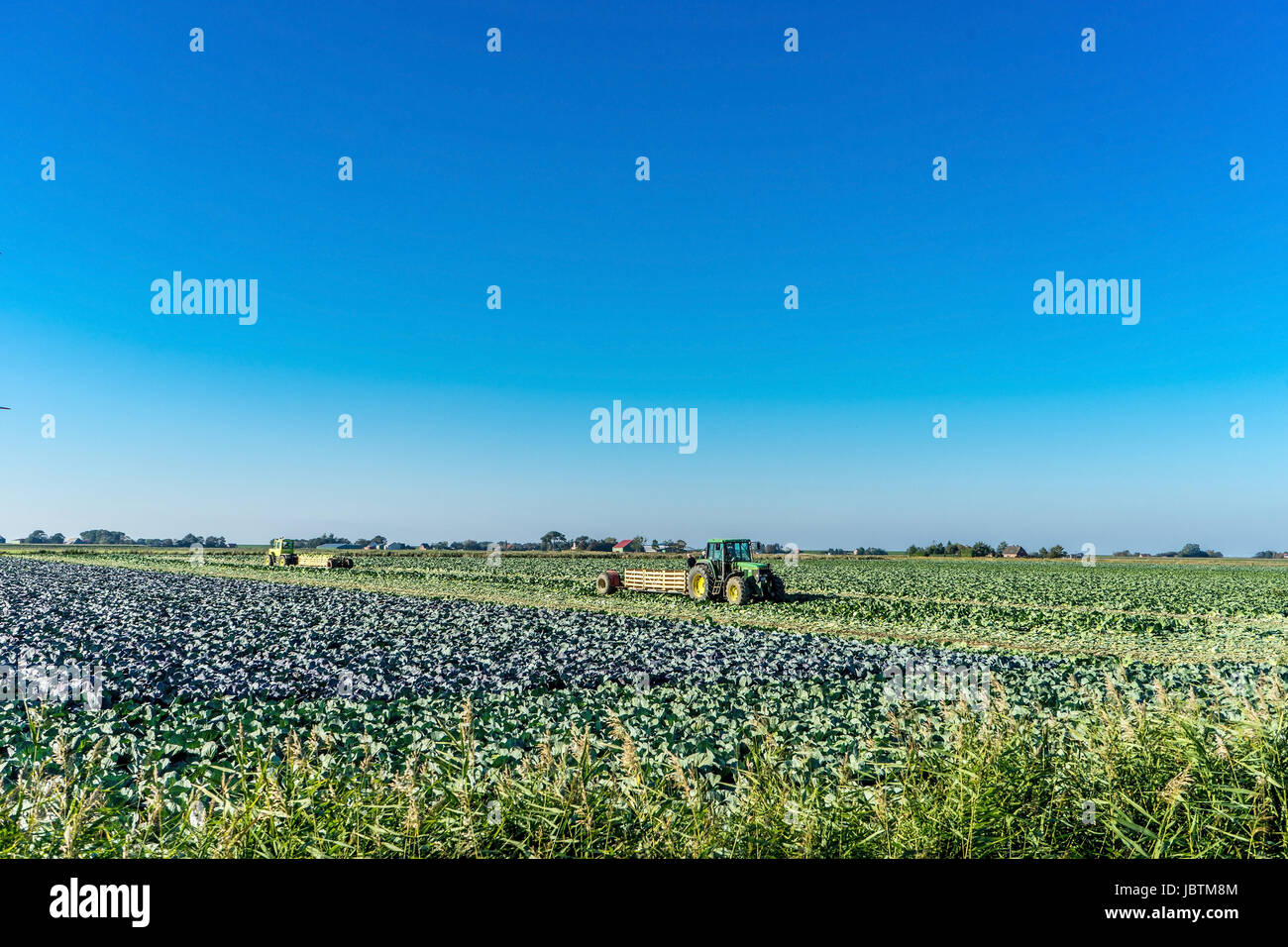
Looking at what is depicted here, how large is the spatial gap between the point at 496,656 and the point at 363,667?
2.48 metres

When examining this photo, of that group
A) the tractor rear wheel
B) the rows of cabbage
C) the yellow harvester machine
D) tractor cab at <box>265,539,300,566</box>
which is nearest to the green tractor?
the tractor rear wheel

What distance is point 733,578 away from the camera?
24641mm

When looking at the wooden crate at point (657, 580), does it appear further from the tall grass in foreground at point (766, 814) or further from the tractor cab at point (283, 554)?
the tractor cab at point (283, 554)

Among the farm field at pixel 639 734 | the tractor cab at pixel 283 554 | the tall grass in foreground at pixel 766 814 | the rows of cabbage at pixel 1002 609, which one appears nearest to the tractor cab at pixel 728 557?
the rows of cabbage at pixel 1002 609

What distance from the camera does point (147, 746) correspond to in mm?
6953

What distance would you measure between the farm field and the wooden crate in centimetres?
449

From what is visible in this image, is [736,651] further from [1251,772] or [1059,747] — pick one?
[1251,772]

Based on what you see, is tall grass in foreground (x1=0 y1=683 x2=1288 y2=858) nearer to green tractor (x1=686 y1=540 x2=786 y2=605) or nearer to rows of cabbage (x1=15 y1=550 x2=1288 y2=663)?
rows of cabbage (x1=15 y1=550 x2=1288 y2=663)

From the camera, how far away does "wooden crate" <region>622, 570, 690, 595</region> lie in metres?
27.5

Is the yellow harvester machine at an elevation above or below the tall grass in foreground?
below

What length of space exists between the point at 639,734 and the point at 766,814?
3.45 m

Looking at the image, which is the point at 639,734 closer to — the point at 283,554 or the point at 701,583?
the point at 701,583

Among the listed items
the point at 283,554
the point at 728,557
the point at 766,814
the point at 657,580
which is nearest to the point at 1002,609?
the point at 728,557
